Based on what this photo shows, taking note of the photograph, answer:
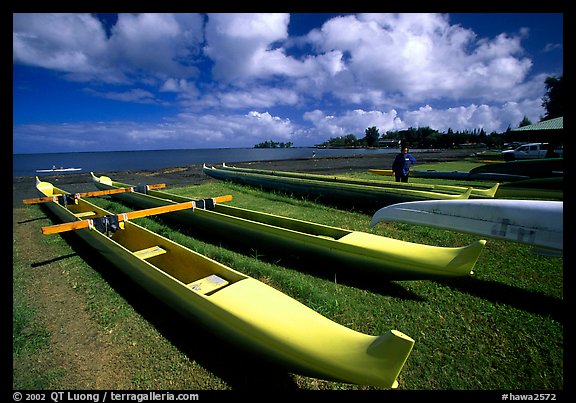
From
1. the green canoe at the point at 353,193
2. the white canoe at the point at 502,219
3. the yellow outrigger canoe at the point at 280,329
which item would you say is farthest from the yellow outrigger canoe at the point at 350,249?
the green canoe at the point at 353,193

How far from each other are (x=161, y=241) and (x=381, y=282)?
3.96m

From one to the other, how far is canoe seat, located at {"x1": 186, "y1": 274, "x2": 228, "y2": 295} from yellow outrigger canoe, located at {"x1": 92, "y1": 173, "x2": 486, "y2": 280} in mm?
1715

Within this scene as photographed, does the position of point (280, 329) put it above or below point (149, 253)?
below

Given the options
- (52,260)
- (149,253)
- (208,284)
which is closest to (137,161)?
(52,260)

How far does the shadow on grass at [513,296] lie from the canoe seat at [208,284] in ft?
10.8

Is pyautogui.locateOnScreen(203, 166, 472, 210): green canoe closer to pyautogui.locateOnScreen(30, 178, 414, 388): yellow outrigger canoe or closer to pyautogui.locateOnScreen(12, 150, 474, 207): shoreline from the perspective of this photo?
pyautogui.locateOnScreen(30, 178, 414, 388): yellow outrigger canoe

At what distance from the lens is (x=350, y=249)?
4250mm

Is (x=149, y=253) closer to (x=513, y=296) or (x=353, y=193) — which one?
(x=513, y=296)

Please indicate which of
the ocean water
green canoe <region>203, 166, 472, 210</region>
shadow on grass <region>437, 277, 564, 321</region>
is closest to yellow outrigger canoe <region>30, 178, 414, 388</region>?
shadow on grass <region>437, 277, 564, 321</region>

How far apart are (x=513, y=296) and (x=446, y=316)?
1.25m

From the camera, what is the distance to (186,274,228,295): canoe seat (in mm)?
3252

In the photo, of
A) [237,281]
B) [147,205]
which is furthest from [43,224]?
[237,281]
